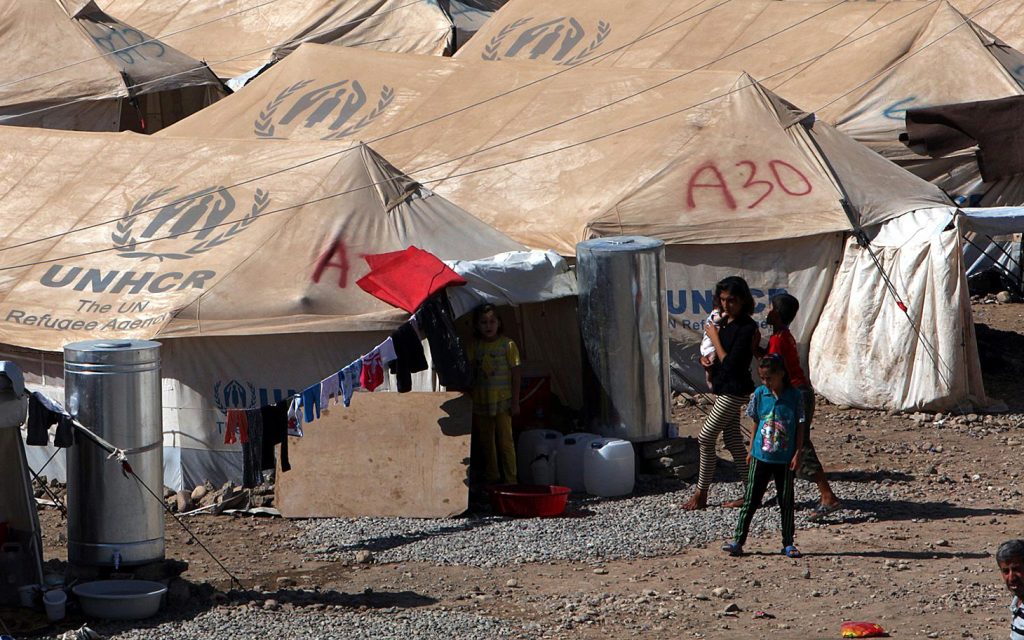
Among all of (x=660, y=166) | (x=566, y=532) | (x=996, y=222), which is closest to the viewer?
(x=566, y=532)

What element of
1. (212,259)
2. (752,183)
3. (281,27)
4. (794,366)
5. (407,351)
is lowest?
(794,366)

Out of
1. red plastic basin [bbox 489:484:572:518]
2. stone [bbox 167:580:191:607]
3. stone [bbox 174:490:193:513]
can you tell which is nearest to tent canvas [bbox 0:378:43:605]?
stone [bbox 167:580:191:607]

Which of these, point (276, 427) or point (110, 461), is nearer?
point (110, 461)

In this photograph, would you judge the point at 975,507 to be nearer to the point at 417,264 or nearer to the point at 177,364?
the point at 417,264

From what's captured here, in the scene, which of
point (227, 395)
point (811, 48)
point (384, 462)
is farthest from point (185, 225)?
point (811, 48)

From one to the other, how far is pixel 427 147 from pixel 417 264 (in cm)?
491

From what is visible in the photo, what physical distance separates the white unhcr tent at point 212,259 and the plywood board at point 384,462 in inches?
22.3

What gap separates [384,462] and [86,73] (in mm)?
12432

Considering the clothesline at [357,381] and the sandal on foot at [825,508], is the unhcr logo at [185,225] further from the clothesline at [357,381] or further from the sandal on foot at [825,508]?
the sandal on foot at [825,508]

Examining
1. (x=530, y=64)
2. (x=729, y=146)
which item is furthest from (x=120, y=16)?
(x=729, y=146)

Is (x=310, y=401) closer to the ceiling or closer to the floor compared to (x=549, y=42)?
closer to the floor

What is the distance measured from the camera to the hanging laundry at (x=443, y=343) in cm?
1033

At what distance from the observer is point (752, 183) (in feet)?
45.2

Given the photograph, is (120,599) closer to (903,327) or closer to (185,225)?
(185,225)
